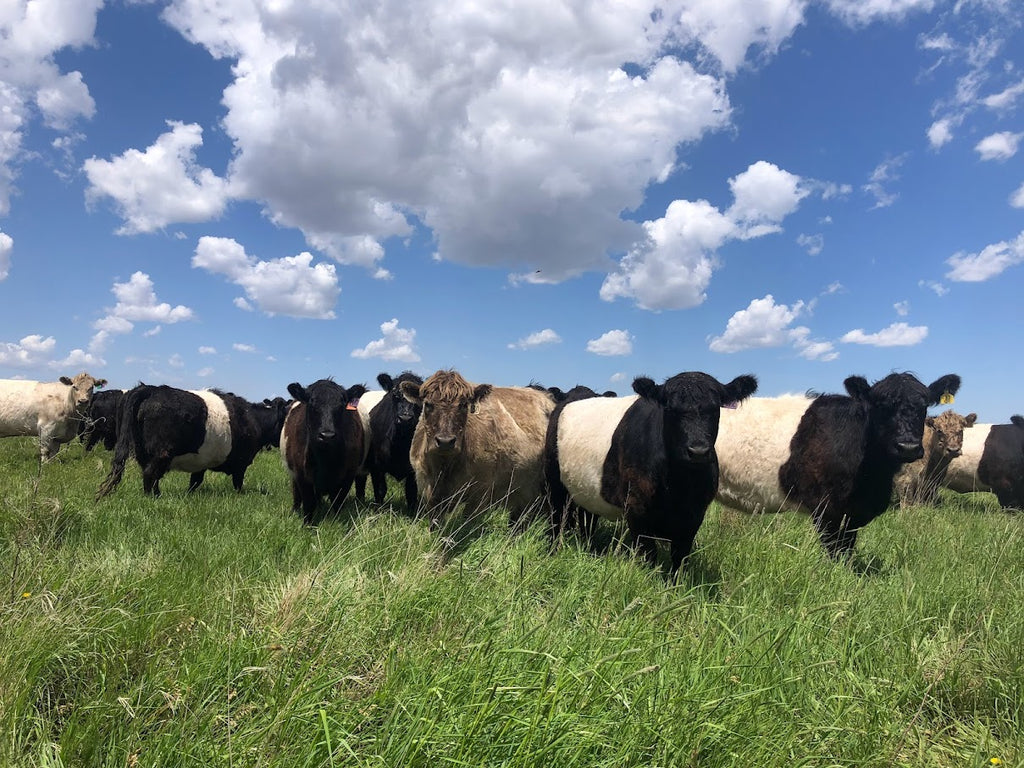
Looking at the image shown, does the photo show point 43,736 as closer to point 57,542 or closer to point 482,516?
point 57,542

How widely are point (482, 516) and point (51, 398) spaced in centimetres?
1505

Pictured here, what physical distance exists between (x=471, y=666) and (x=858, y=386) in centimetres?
633

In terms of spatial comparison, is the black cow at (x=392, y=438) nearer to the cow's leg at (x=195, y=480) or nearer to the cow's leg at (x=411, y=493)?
the cow's leg at (x=411, y=493)

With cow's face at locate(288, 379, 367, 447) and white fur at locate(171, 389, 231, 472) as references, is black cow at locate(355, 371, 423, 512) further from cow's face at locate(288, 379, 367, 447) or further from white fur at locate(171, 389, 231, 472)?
white fur at locate(171, 389, 231, 472)

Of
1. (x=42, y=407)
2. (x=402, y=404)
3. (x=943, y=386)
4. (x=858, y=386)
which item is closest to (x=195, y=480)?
(x=402, y=404)

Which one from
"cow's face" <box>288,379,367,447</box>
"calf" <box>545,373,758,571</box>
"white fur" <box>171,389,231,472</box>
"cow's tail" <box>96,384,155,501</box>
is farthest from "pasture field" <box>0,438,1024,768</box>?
"white fur" <box>171,389,231,472</box>

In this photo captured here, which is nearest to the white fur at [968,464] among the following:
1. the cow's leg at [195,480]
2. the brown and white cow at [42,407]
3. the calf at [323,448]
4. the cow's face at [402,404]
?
the cow's face at [402,404]

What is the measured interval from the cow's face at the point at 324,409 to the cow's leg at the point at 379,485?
2.14 metres

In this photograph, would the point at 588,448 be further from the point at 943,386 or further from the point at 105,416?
the point at 105,416

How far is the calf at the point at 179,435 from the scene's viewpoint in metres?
9.66

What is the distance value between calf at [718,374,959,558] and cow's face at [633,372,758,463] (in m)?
2.19

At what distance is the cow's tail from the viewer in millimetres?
8906

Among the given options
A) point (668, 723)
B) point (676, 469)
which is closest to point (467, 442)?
point (676, 469)

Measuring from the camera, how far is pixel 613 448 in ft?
20.2
